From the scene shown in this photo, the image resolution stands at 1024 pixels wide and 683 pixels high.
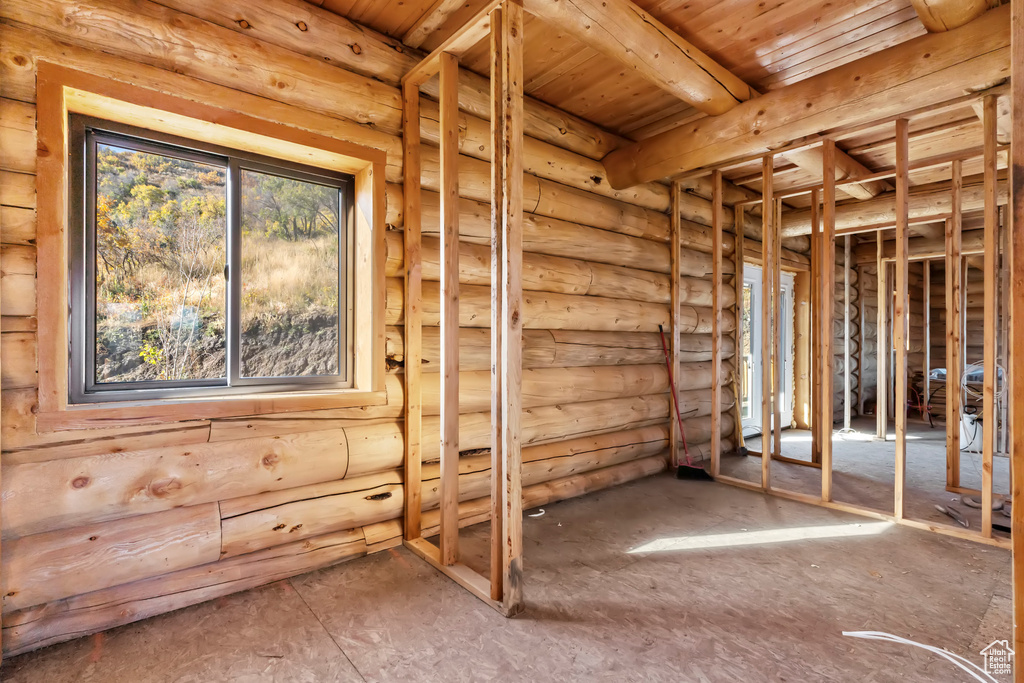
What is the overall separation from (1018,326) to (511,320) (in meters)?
1.59

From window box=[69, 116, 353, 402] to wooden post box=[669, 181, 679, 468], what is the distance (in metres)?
3.07

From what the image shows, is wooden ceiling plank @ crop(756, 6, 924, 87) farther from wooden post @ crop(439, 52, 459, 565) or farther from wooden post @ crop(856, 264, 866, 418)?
wooden post @ crop(856, 264, 866, 418)

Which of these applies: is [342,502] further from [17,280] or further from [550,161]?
[550,161]

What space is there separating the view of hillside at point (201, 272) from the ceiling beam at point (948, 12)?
340cm

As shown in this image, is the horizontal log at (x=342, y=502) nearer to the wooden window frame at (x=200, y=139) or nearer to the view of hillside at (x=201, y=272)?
the wooden window frame at (x=200, y=139)

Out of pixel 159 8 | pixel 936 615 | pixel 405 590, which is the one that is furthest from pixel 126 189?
pixel 936 615

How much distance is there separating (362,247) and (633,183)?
7.92 feet

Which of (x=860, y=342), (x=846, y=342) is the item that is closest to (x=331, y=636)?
(x=846, y=342)

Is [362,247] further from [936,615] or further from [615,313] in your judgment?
[936,615]

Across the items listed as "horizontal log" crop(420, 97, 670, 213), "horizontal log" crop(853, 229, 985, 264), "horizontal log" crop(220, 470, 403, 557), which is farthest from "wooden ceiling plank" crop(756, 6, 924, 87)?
"horizontal log" crop(853, 229, 985, 264)

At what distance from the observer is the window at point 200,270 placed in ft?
7.38

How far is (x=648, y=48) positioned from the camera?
2777 mm

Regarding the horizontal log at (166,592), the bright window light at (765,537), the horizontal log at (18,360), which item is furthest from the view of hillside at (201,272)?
the bright window light at (765,537)

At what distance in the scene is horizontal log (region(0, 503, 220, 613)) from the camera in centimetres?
192
